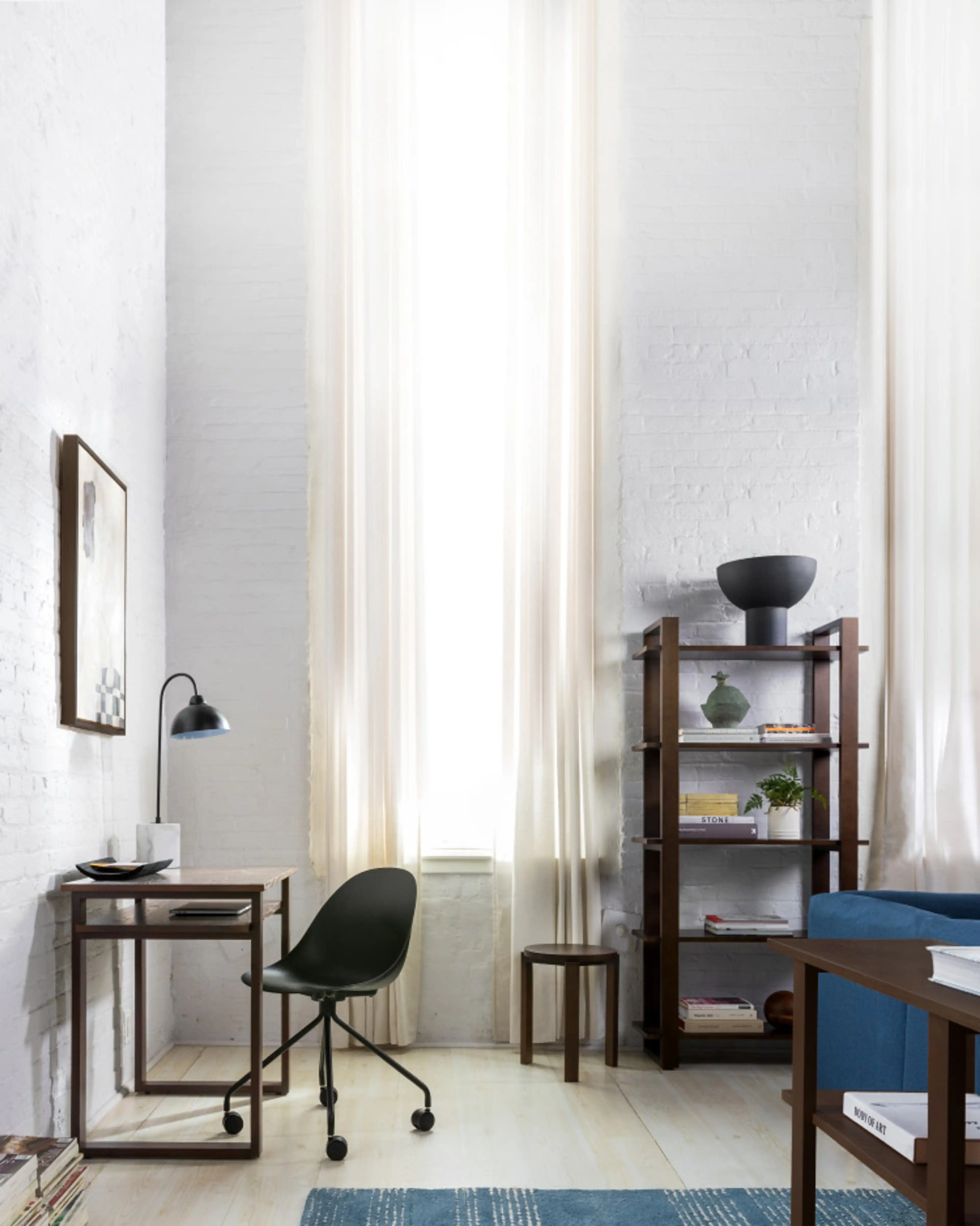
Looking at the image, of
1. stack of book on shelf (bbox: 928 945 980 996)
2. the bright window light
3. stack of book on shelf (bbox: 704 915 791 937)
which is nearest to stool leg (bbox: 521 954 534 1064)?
Answer: the bright window light

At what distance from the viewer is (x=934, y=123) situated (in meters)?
5.23

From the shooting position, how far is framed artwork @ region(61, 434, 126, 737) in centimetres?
356

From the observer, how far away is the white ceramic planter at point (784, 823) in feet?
15.3

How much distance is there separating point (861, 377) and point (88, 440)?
10.7 ft

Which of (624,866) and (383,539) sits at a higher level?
(383,539)

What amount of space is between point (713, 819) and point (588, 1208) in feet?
6.06

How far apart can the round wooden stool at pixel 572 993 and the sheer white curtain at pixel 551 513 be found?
225 millimetres

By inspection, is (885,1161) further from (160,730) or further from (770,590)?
(160,730)

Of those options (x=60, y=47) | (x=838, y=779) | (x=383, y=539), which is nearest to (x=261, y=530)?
(x=383, y=539)

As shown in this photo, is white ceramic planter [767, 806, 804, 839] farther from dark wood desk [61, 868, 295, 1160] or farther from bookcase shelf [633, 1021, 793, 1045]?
dark wood desk [61, 868, 295, 1160]

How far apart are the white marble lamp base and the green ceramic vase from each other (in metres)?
2.11

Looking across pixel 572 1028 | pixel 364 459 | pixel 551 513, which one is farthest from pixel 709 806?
pixel 364 459

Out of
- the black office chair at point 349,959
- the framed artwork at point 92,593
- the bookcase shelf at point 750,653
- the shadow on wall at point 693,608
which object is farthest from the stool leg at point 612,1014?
the framed artwork at point 92,593

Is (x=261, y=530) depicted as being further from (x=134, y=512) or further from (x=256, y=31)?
(x=256, y=31)
